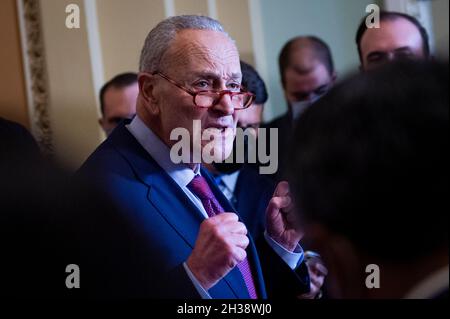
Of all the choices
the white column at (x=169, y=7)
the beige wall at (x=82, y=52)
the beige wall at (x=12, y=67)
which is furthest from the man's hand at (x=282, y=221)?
the beige wall at (x=12, y=67)

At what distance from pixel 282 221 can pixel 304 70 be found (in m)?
0.43

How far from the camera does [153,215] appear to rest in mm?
1368

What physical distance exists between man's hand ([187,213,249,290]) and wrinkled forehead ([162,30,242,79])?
293 millimetres

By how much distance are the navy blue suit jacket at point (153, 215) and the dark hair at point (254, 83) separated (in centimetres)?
29

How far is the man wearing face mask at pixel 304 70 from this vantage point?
64.5 inches

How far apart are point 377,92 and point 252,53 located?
0.85 metres

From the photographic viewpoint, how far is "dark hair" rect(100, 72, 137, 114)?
1541 millimetres

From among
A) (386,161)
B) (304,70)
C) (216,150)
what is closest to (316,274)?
(216,150)

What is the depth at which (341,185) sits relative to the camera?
30.5 inches

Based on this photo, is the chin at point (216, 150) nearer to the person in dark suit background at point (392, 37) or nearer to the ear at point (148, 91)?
the ear at point (148, 91)

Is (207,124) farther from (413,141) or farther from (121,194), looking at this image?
(413,141)

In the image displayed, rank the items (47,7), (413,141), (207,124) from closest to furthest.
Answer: (413,141) → (207,124) → (47,7)

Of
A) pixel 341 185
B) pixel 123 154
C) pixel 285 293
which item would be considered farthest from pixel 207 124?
pixel 341 185

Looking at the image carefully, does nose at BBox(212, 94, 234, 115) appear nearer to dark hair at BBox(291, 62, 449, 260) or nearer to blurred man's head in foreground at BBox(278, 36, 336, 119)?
blurred man's head in foreground at BBox(278, 36, 336, 119)
